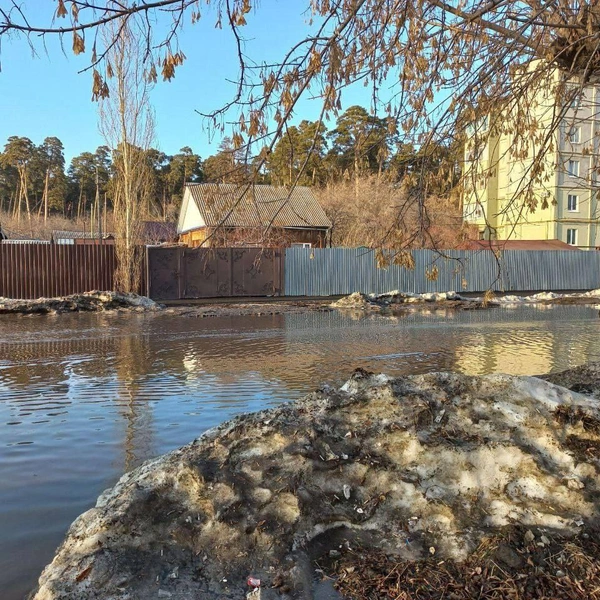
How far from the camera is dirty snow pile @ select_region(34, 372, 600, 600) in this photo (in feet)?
7.49

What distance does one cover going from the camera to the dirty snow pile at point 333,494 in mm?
2283

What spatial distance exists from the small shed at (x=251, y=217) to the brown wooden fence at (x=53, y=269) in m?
4.63

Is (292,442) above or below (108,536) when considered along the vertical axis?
above

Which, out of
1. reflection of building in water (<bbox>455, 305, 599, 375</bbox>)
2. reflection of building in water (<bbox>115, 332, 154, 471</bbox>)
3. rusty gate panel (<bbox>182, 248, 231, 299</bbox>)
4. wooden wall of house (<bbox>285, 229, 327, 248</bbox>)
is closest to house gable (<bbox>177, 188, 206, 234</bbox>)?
wooden wall of house (<bbox>285, 229, 327, 248</bbox>)

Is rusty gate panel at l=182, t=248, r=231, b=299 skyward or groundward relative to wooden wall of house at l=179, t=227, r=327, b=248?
groundward

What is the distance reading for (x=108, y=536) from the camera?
2.38 m

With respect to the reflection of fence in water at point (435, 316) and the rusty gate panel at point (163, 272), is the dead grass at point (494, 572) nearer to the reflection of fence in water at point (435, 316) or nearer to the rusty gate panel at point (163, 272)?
the reflection of fence in water at point (435, 316)

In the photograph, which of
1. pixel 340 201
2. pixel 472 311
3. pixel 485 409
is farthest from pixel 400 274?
pixel 485 409

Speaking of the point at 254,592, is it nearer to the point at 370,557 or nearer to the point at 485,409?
the point at 370,557

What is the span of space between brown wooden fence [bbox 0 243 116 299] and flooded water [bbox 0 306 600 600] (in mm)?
6273

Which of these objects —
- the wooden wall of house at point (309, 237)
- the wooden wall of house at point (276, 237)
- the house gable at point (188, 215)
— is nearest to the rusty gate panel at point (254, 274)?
the wooden wall of house at point (276, 237)

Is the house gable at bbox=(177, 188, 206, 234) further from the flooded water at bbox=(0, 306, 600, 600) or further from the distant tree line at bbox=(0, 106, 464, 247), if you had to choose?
the flooded water at bbox=(0, 306, 600, 600)

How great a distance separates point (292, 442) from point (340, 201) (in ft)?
122

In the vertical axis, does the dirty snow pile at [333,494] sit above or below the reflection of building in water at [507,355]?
above
